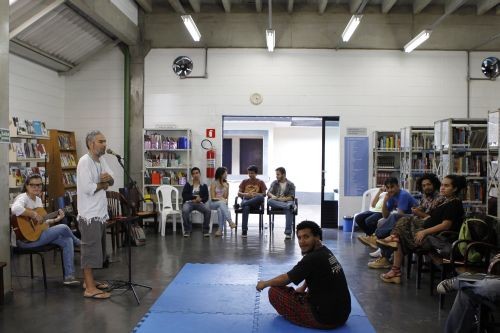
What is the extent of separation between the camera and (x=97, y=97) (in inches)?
368

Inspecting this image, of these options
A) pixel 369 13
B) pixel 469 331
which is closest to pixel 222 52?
pixel 369 13

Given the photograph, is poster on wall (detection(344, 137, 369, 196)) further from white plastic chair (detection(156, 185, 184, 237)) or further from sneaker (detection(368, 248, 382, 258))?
white plastic chair (detection(156, 185, 184, 237))

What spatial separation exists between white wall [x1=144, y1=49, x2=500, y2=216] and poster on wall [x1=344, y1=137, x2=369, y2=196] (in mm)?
157

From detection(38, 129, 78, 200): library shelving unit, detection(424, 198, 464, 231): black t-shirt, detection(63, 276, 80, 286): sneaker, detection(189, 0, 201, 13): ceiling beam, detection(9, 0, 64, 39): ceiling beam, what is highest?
detection(189, 0, 201, 13): ceiling beam

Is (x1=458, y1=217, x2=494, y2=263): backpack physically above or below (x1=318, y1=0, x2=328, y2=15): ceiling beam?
below

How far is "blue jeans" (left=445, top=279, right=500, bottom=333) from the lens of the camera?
288 cm

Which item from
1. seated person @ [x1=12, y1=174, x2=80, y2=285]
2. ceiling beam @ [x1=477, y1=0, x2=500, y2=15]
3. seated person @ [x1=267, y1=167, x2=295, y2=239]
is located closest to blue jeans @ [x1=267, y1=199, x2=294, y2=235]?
seated person @ [x1=267, y1=167, x2=295, y2=239]

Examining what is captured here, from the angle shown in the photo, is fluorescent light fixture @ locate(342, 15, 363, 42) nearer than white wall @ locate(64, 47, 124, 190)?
Yes

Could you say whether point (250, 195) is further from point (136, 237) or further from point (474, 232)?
point (474, 232)

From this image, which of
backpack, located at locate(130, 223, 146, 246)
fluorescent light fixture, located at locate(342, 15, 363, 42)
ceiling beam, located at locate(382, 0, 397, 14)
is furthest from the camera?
ceiling beam, located at locate(382, 0, 397, 14)

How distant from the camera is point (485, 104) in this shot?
29.9 ft

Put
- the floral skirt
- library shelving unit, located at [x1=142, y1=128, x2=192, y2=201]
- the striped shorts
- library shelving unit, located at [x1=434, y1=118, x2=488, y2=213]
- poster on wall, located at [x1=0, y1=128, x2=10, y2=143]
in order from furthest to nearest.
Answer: library shelving unit, located at [x1=142, y1=128, x2=192, y2=201]
library shelving unit, located at [x1=434, y1=118, x2=488, y2=213]
the floral skirt
poster on wall, located at [x1=0, y1=128, x2=10, y2=143]
the striped shorts

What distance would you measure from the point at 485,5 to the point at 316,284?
7.70 meters

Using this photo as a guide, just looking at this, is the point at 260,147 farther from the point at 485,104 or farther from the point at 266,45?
the point at 485,104
